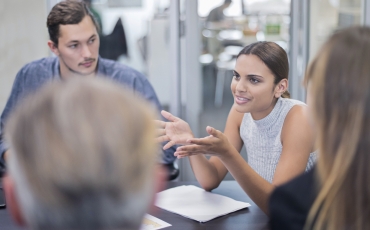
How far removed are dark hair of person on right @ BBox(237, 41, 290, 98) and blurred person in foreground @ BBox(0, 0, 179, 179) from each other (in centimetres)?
70

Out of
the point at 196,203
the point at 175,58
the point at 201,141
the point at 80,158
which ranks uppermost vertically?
the point at 80,158

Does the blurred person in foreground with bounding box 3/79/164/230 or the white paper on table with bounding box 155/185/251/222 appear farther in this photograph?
the white paper on table with bounding box 155/185/251/222

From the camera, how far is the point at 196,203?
1570 millimetres

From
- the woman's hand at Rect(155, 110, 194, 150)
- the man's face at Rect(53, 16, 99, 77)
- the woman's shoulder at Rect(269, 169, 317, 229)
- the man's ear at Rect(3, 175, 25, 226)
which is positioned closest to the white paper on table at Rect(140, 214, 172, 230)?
the woman's hand at Rect(155, 110, 194, 150)

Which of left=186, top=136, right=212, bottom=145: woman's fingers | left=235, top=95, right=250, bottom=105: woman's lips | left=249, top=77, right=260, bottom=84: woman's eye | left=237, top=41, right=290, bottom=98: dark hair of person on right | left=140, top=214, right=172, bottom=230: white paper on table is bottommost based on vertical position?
left=140, top=214, right=172, bottom=230: white paper on table

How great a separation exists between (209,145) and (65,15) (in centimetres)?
129

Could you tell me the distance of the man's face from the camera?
7.60 ft

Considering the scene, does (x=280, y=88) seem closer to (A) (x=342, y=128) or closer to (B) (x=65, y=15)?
(A) (x=342, y=128)

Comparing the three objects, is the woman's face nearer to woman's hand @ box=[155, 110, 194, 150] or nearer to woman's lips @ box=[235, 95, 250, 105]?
woman's lips @ box=[235, 95, 250, 105]

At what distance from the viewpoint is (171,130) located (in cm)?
166

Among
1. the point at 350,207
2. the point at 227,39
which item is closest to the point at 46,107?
the point at 350,207

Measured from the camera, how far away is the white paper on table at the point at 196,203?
57.5 inches

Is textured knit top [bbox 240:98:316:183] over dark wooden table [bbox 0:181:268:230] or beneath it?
over

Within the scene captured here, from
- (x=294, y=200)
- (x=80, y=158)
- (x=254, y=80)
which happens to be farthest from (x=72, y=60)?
(x=80, y=158)
